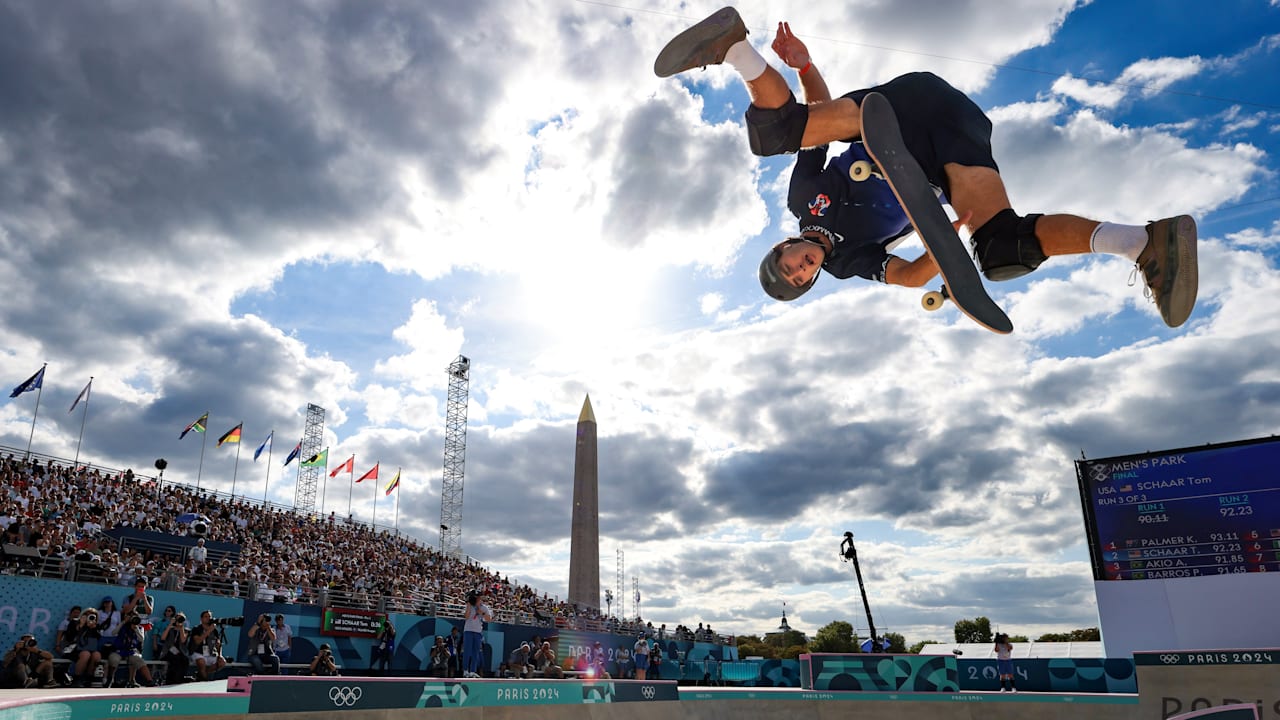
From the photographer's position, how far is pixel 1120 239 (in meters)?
4.44

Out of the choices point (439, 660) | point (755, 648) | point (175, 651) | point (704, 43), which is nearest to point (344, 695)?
point (175, 651)

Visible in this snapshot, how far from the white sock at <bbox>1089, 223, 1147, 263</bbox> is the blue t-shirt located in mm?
1175

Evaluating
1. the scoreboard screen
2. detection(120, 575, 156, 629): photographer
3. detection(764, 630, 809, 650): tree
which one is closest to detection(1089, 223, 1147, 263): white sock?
detection(120, 575, 156, 629): photographer

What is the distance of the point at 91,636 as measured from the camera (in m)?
12.9

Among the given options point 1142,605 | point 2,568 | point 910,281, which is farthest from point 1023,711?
point 2,568

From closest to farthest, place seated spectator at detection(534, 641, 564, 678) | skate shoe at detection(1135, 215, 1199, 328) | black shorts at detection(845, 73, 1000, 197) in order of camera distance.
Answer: skate shoe at detection(1135, 215, 1199, 328) < black shorts at detection(845, 73, 1000, 197) < seated spectator at detection(534, 641, 564, 678)

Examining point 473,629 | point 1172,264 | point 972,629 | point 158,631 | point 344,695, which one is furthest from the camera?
point 972,629

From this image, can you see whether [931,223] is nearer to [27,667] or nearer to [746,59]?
[746,59]

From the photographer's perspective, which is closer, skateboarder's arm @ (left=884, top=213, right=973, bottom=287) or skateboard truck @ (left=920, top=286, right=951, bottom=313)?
skateboard truck @ (left=920, top=286, right=951, bottom=313)

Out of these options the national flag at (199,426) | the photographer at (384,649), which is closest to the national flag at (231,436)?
the national flag at (199,426)

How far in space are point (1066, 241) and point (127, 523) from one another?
2473 centimetres

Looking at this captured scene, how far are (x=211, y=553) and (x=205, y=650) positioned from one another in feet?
30.9

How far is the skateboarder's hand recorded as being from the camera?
5188 millimetres

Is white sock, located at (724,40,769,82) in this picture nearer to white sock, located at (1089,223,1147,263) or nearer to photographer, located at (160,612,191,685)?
white sock, located at (1089,223,1147,263)
